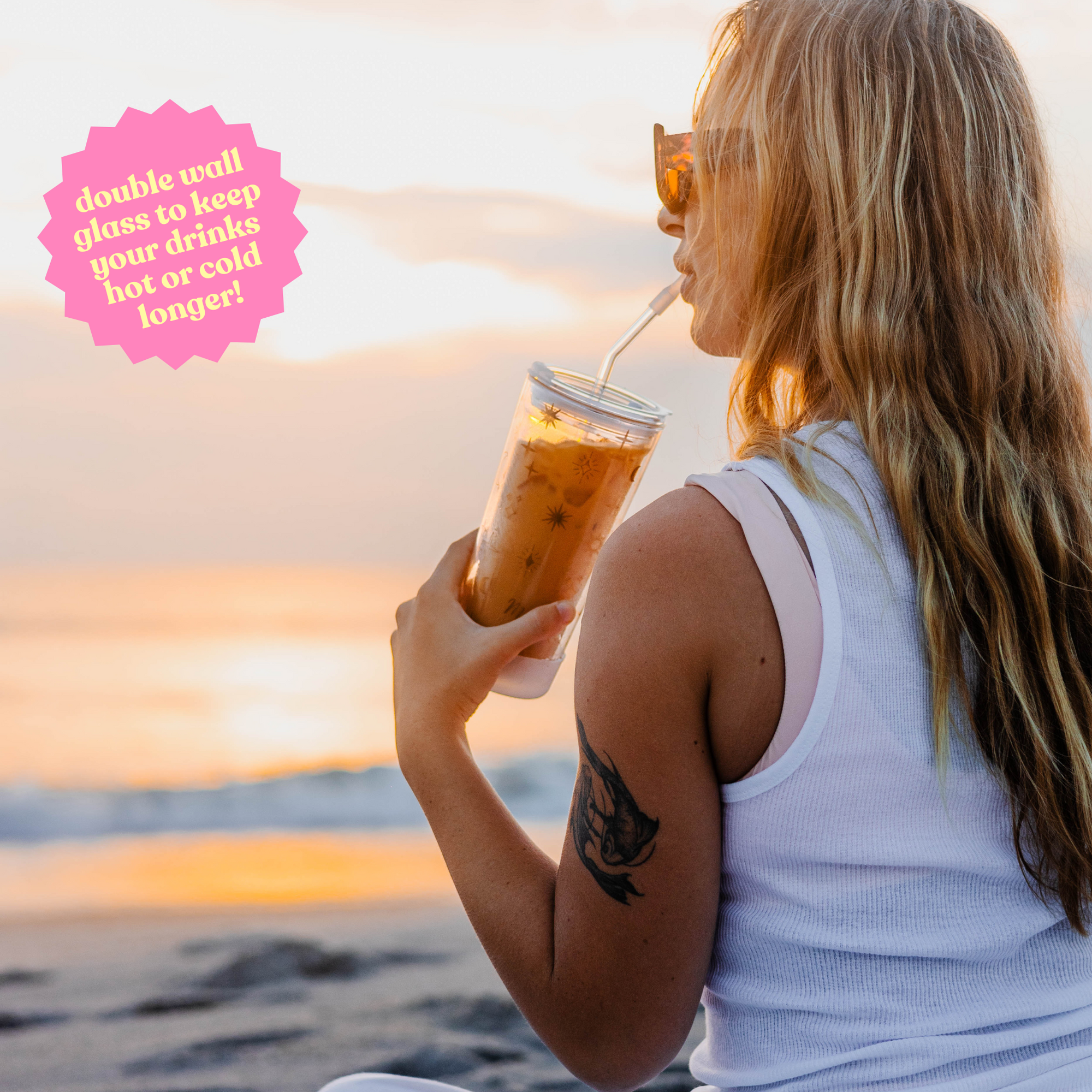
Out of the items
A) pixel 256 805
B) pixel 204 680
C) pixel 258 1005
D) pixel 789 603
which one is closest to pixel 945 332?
pixel 789 603

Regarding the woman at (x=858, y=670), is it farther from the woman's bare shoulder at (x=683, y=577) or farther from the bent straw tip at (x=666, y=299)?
the bent straw tip at (x=666, y=299)

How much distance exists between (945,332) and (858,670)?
371 mm

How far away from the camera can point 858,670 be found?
32.8 inches

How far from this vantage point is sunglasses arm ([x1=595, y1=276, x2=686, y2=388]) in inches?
51.4

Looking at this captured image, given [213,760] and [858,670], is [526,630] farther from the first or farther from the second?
[213,760]

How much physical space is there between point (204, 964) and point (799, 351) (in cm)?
385

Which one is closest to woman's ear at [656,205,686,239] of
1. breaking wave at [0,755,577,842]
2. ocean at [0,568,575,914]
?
ocean at [0,568,575,914]

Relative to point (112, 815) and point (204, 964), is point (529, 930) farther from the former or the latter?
point (112, 815)

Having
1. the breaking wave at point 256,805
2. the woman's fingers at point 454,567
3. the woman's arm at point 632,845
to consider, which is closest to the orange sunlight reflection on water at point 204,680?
the breaking wave at point 256,805

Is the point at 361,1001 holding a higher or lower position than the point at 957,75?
lower

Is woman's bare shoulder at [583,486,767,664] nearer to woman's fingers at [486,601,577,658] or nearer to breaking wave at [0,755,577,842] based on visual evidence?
woman's fingers at [486,601,577,658]

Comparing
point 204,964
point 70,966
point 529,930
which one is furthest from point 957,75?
point 70,966

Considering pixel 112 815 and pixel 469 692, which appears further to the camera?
pixel 112 815

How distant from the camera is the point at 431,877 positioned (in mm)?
5266
